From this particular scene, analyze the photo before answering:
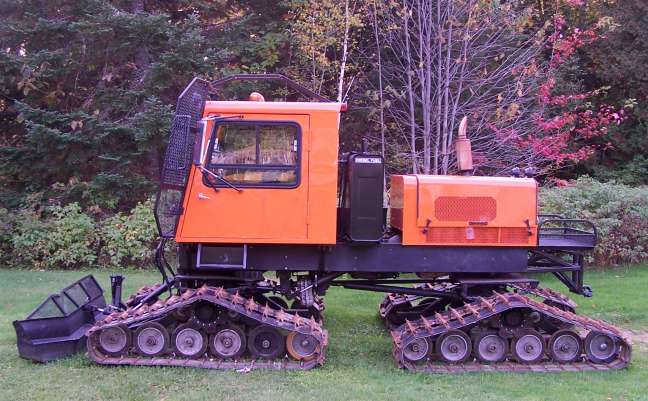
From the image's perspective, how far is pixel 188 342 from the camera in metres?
6.41

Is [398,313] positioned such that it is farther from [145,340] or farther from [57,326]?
[57,326]

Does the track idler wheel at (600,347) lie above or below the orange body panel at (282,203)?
below

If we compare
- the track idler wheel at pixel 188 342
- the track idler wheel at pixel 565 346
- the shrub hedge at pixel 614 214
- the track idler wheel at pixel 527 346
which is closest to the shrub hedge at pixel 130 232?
the shrub hedge at pixel 614 214

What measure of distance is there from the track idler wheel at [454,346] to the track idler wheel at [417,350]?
0.13m

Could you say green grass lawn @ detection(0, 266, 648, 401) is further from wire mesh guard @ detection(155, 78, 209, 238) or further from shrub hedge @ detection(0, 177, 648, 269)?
shrub hedge @ detection(0, 177, 648, 269)

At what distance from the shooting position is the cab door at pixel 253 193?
6.39 metres

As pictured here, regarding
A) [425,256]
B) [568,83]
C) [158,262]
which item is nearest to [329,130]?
[425,256]

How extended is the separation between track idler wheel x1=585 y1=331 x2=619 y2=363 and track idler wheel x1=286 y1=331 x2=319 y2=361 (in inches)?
111

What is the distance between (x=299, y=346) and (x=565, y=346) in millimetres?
2708

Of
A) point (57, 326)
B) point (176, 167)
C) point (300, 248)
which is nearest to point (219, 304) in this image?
point (300, 248)

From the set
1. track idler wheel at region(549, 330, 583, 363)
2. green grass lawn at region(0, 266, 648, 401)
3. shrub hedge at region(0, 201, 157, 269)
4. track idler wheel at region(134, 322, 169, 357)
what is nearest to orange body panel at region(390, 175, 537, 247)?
track idler wheel at region(549, 330, 583, 363)

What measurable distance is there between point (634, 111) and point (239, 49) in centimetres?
1144

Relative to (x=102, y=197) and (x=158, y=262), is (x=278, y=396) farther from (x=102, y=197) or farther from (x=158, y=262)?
(x=102, y=197)

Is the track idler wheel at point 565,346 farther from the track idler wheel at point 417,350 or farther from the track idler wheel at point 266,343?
the track idler wheel at point 266,343
